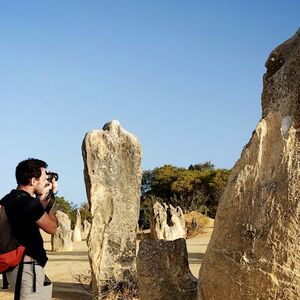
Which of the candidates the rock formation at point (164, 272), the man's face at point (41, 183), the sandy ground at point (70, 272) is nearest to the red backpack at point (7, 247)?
the man's face at point (41, 183)

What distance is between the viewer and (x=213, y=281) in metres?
3.64

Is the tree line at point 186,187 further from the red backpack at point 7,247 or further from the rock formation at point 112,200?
the red backpack at point 7,247

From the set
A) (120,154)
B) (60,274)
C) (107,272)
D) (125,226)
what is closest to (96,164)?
(120,154)

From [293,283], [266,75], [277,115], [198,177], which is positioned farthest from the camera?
[198,177]

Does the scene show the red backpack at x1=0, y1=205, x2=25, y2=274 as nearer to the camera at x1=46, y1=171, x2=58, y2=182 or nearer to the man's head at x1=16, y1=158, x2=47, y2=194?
the man's head at x1=16, y1=158, x2=47, y2=194

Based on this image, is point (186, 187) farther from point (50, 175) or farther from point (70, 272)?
point (50, 175)

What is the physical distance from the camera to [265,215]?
3443mm

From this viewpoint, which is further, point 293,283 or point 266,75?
point 266,75

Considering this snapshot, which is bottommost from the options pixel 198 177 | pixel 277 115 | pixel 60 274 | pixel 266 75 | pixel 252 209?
pixel 60 274

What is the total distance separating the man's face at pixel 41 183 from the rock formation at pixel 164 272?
2.84 ft

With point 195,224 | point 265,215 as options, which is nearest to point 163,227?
point 195,224

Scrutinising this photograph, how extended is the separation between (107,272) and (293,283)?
19.6 feet

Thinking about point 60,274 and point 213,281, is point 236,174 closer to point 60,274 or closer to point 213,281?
point 213,281

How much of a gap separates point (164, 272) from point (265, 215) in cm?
125
